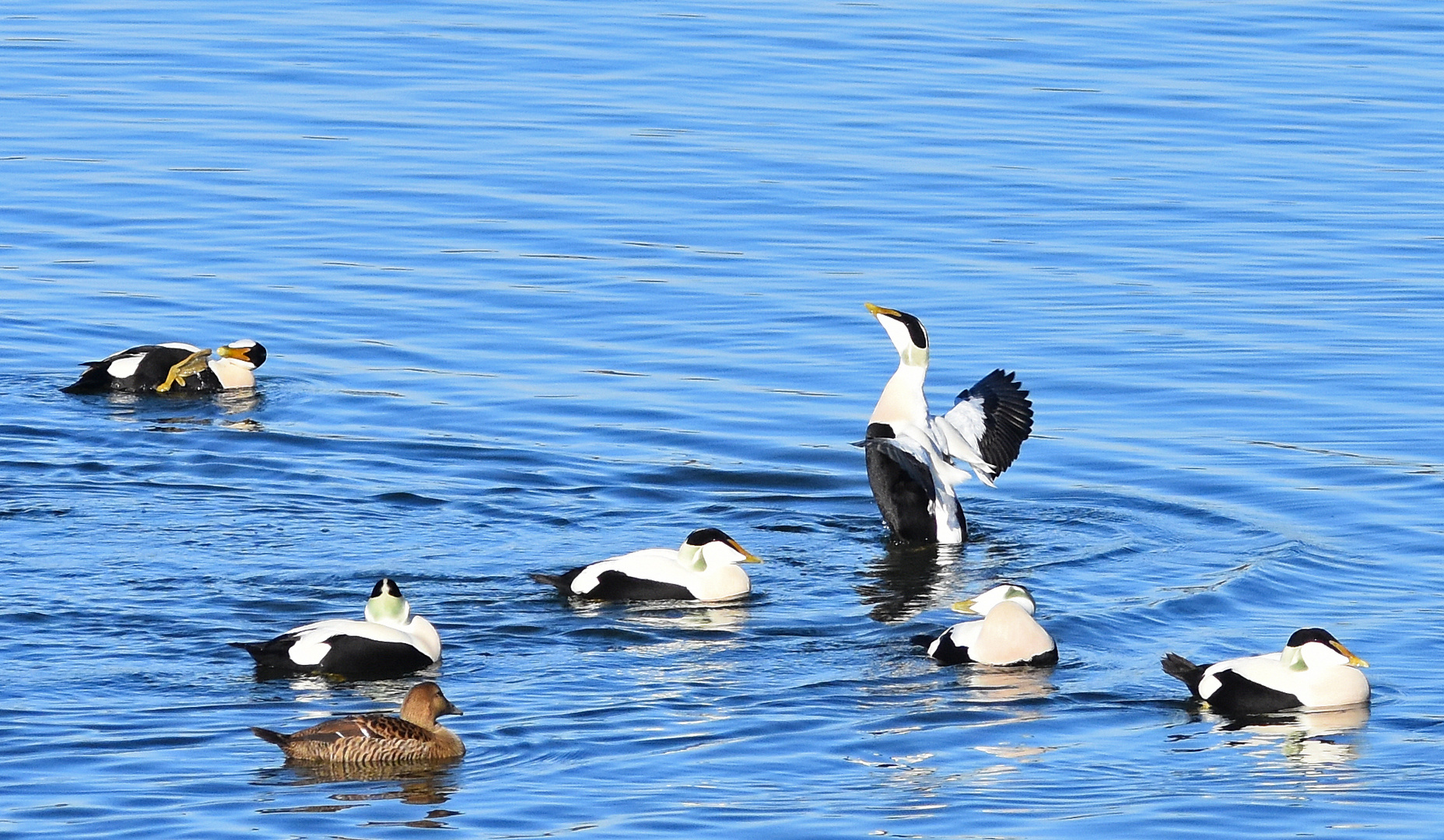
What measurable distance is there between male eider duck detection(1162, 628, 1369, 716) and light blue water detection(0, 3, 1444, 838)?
13 cm

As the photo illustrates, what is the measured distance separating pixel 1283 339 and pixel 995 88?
1049 centimetres

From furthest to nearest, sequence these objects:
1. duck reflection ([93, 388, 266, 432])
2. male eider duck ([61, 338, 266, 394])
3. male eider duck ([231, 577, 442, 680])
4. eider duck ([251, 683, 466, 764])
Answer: male eider duck ([61, 338, 266, 394])
duck reflection ([93, 388, 266, 432])
male eider duck ([231, 577, 442, 680])
eider duck ([251, 683, 466, 764])

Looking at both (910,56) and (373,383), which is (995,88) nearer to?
(910,56)

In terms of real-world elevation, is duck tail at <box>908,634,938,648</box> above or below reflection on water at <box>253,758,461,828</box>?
above

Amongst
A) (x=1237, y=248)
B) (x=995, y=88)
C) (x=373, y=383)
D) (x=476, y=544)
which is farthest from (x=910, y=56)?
(x=476, y=544)

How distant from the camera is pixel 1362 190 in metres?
22.7

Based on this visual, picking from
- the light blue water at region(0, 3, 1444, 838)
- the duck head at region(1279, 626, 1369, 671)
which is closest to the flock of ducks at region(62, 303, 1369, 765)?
the duck head at region(1279, 626, 1369, 671)

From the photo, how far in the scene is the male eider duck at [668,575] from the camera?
1113 cm

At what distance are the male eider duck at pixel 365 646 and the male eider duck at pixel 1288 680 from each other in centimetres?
327

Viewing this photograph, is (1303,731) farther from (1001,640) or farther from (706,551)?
(706,551)

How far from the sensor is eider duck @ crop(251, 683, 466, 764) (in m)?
8.65

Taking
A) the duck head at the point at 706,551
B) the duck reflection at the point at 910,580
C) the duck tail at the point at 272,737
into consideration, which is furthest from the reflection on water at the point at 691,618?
the duck tail at the point at 272,737

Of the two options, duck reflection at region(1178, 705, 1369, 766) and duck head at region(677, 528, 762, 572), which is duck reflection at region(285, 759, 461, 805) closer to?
duck head at region(677, 528, 762, 572)

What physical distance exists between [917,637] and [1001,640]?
581 millimetres
